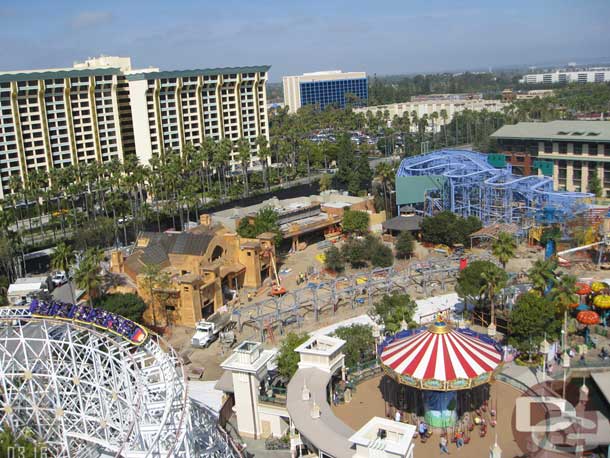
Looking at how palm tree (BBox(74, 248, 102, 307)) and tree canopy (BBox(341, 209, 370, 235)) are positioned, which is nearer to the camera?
palm tree (BBox(74, 248, 102, 307))

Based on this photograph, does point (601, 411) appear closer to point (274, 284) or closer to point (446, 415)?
point (446, 415)

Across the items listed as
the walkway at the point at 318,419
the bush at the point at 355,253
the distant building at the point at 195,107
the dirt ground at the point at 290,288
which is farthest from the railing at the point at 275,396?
the distant building at the point at 195,107

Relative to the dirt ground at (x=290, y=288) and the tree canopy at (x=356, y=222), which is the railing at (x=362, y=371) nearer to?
the dirt ground at (x=290, y=288)

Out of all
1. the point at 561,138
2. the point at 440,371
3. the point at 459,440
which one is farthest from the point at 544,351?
the point at 561,138

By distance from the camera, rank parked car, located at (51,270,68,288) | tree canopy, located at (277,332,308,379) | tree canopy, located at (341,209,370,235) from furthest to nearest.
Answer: tree canopy, located at (341,209,370,235)
parked car, located at (51,270,68,288)
tree canopy, located at (277,332,308,379)

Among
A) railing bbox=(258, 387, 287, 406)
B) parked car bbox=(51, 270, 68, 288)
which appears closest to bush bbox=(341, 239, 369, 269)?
parked car bbox=(51, 270, 68, 288)

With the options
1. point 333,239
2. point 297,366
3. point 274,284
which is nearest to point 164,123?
point 333,239

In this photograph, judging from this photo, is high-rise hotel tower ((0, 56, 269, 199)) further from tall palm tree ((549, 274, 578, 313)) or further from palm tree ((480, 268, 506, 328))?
tall palm tree ((549, 274, 578, 313))

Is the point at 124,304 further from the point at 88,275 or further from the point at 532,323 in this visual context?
the point at 532,323
